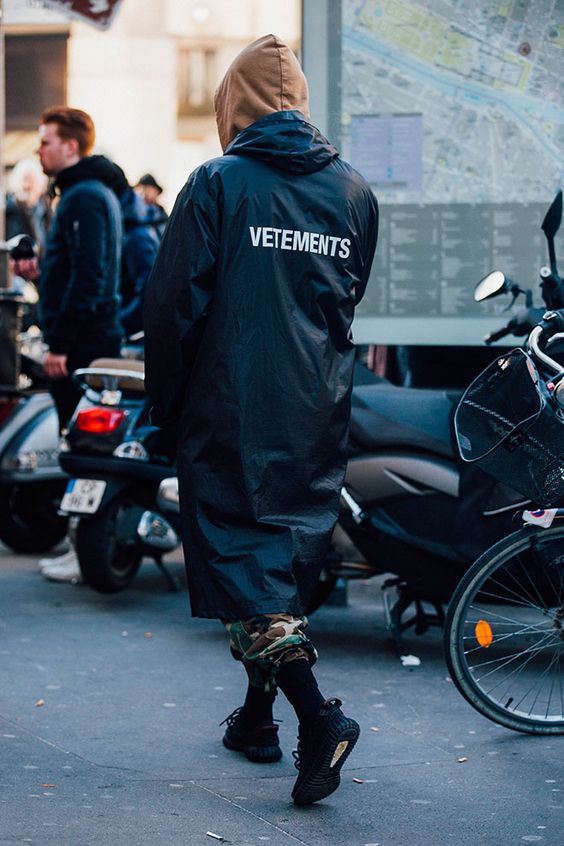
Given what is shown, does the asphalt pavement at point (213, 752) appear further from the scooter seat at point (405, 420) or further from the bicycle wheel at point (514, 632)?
the scooter seat at point (405, 420)

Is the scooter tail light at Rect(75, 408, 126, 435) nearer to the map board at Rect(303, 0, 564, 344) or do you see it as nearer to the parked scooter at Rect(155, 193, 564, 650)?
the map board at Rect(303, 0, 564, 344)

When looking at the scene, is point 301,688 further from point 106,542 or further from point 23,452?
point 23,452

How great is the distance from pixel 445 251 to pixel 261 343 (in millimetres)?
2489

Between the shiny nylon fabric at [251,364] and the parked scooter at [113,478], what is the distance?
8.20 ft

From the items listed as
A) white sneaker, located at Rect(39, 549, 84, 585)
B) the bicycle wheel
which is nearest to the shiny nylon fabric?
the bicycle wheel

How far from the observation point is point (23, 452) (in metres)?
7.81

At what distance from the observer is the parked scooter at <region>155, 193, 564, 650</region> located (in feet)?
18.1

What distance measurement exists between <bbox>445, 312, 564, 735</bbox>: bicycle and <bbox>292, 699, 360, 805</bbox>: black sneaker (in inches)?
31.8

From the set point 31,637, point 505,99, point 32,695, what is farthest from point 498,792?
point 505,99

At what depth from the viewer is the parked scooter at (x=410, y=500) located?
552cm

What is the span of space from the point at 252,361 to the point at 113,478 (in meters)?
2.74

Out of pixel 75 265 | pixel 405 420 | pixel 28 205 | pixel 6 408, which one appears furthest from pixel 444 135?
pixel 28 205

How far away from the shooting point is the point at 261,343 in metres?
4.13

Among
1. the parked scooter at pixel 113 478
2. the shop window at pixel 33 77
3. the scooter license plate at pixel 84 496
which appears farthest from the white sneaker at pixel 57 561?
the shop window at pixel 33 77
